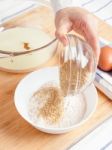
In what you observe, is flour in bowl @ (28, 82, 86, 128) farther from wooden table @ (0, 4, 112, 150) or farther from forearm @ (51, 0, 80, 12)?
forearm @ (51, 0, 80, 12)

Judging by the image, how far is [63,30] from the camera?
70cm

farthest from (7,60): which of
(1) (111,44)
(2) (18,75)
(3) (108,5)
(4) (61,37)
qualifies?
(3) (108,5)

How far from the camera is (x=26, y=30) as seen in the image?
0.85m

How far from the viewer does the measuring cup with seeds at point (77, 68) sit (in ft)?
2.09

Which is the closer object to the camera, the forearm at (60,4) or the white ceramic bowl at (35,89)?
the white ceramic bowl at (35,89)

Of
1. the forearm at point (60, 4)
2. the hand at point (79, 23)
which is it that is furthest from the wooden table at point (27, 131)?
the forearm at point (60, 4)

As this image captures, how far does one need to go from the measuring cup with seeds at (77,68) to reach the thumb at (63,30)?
14 mm

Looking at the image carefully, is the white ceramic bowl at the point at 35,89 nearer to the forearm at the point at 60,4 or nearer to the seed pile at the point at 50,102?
the seed pile at the point at 50,102

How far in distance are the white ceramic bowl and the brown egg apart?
73 millimetres

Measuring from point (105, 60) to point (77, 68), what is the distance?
127 millimetres

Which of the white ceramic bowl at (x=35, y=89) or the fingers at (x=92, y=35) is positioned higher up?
the fingers at (x=92, y=35)

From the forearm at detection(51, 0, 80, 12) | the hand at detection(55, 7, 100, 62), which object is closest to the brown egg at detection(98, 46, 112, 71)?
the hand at detection(55, 7, 100, 62)

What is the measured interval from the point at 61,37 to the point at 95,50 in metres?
0.08

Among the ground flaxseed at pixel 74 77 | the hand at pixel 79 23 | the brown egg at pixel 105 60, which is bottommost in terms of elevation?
the brown egg at pixel 105 60
